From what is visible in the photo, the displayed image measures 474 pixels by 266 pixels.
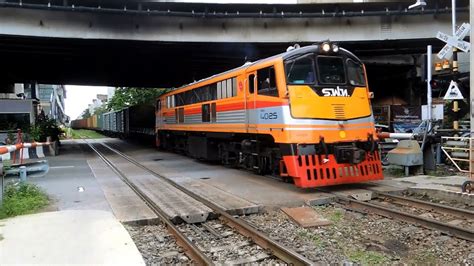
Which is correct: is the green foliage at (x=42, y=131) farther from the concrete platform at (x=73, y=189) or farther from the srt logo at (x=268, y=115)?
the srt logo at (x=268, y=115)

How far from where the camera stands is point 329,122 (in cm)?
1002

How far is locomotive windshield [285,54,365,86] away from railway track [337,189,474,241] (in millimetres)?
2755

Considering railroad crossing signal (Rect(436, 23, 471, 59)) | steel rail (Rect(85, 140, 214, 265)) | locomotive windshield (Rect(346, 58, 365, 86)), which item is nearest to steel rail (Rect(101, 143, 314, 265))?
steel rail (Rect(85, 140, 214, 265))

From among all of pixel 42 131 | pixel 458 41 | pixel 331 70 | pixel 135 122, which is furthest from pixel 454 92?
pixel 135 122

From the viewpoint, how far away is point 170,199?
9.38m

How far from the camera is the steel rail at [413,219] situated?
6445 millimetres

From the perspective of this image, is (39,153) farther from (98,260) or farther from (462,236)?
(462,236)

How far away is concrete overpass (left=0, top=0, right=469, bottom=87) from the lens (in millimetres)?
20234

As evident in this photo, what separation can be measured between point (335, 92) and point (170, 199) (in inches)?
173

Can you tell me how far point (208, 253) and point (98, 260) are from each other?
4.82 feet

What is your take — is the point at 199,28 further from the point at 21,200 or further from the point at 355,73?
the point at 21,200

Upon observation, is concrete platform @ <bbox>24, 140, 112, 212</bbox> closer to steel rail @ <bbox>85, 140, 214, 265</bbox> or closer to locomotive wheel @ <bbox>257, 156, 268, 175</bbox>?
steel rail @ <bbox>85, 140, 214, 265</bbox>

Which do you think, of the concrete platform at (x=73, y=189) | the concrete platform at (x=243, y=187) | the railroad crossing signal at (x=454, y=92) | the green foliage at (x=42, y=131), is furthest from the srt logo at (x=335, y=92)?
the green foliage at (x=42, y=131)

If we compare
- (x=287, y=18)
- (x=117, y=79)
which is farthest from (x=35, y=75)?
(x=287, y=18)
